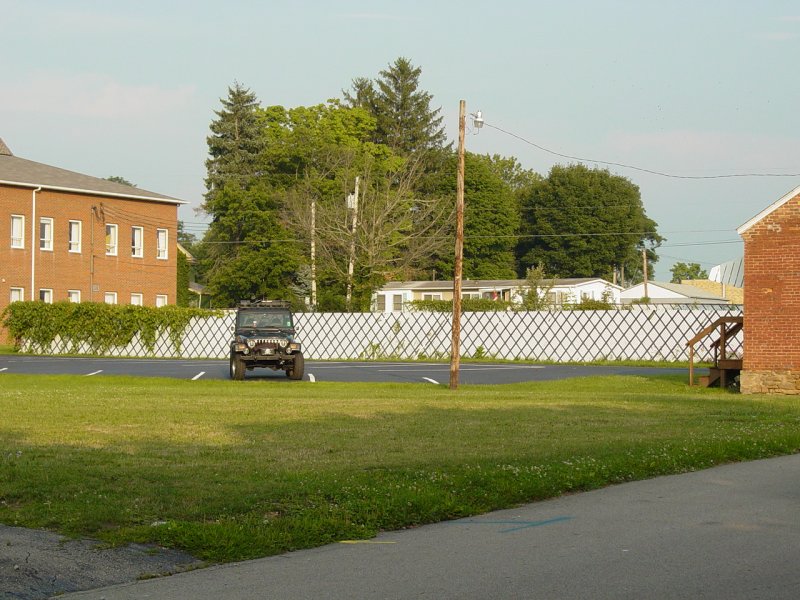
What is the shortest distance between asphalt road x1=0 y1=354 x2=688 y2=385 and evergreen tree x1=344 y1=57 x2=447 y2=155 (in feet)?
179

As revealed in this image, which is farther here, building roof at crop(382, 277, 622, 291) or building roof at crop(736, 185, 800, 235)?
building roof at crop(382, 277, 622, 291)

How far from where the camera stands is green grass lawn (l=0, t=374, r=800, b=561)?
9.61 m

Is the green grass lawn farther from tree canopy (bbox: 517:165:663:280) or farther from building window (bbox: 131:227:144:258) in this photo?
tree canopy (bbox: 517:165:663:280)

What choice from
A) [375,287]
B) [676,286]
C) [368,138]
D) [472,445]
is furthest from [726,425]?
[368,138]

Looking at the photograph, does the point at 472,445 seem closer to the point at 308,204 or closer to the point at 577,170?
the point at 308,204

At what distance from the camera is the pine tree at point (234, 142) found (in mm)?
88125

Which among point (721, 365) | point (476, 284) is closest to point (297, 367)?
point (721, 365)

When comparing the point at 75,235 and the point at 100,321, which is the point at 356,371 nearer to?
the point at 100,321

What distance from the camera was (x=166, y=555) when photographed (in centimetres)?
848

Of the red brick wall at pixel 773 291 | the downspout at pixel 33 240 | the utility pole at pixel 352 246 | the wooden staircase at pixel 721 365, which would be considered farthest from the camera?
the utility pole at pixel 352 246

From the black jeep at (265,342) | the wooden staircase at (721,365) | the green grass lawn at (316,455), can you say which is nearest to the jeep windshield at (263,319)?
the black jeep at (265,342)

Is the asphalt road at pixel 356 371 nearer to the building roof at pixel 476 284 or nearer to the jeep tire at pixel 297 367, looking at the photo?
the jeep tire at pixel 297 367

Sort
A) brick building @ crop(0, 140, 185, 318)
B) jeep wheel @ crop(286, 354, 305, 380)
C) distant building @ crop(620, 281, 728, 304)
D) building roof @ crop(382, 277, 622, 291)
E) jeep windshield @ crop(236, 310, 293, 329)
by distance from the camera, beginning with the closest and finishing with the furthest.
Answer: jeep wheel @ crop(286, 354, 305, 380)
jeep windshield @ crop(236, 310, 293, 329)
brick building @ crop(0, 140, 185, 318)
building roof @ crop(382, 277, 622, 291)
distant building @ crop(620, 281, 728, 304)

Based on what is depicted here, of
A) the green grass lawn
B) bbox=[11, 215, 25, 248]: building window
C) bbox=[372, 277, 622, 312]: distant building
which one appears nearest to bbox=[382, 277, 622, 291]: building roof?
bbox=[372, 277, 622, 312]: distant building
